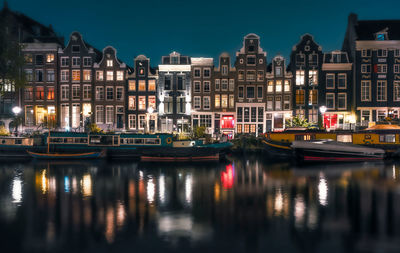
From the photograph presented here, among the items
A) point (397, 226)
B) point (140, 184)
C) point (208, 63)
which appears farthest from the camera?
point (208, 63)

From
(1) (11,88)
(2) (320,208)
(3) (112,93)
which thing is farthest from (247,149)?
(1) (11,88)

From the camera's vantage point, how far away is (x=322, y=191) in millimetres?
19156

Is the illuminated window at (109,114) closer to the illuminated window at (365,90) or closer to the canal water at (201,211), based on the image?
the canal water at (201,211)

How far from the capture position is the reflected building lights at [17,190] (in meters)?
17.8

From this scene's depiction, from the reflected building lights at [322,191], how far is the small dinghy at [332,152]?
839 cm

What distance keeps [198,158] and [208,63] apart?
22.0 meters

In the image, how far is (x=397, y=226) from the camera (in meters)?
12.8

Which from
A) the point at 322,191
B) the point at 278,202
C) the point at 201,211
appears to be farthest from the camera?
the point at 322,191

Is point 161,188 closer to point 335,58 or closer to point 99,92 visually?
point 99,92

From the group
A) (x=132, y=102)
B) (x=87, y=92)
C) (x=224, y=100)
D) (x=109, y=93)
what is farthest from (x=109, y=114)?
(x=224, y=100)

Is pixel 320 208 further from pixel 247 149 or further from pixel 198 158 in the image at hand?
pixel 247 149

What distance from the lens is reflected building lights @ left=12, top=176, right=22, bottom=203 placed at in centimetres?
1778

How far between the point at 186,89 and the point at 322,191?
1411 inches

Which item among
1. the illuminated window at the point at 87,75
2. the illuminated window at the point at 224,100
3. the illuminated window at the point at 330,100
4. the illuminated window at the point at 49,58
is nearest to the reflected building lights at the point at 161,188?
the illuminated window at the point at 224,100
